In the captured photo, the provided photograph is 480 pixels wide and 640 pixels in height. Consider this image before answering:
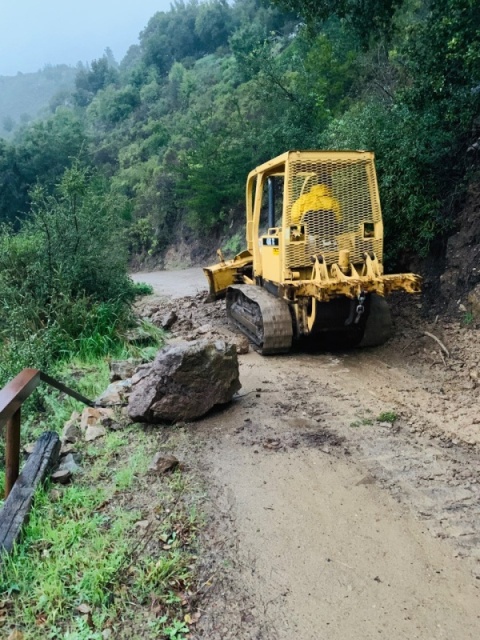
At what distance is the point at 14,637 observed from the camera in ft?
7.79

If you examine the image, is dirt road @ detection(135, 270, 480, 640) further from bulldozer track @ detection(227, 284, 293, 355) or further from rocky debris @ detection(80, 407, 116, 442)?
bulldozer track @ detection(227, 284, 293, 355)

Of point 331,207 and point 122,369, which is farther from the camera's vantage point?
point 331,207

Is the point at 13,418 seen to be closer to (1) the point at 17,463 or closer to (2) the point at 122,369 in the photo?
(1) the point at 17,463

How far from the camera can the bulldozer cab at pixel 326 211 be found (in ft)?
20.8

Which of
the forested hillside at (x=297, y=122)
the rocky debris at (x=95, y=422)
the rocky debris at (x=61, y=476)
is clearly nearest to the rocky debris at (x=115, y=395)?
the rocky debris at (x=95, y=422)

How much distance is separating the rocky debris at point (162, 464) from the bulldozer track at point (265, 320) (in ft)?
9.97

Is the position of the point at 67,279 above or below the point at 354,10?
below

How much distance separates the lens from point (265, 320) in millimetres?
6648

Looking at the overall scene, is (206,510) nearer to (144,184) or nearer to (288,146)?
(288,146)

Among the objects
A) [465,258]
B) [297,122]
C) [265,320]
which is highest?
[297,122]

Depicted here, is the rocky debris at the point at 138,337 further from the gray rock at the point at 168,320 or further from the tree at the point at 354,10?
the tree at the point at 354,10

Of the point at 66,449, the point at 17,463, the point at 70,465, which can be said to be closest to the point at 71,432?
the point at 66,449

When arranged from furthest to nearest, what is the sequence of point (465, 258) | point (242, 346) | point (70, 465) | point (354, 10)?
point (354, 10) → point (465, 258) → point (242, 346) → point (70, 465)

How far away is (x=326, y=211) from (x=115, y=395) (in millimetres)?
3373
